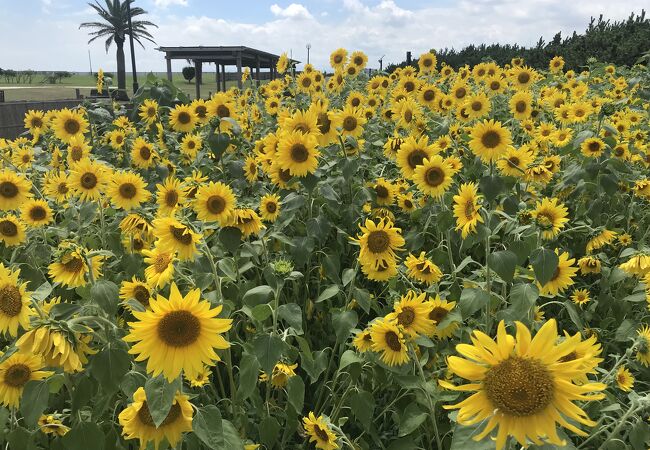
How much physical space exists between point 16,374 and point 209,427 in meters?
0.72

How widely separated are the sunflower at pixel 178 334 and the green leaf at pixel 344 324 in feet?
2.62

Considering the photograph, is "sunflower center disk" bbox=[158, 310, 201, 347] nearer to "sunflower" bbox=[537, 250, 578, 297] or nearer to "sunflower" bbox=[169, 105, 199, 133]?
"sunflower" bbox=[537, 250, 578, 297]

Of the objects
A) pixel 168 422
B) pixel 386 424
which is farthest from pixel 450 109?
pixel 168 422

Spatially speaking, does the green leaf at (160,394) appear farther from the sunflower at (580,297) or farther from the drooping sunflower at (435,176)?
the sunflower at (580,297)

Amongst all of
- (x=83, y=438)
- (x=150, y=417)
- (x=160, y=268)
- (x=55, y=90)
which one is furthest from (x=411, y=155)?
(x=55, y=90)

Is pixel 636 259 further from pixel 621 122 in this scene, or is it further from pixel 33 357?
pixel 621 122

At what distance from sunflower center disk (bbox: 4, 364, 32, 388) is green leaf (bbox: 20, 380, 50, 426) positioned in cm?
11

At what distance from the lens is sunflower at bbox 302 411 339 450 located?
175 cm

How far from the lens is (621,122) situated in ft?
15.4

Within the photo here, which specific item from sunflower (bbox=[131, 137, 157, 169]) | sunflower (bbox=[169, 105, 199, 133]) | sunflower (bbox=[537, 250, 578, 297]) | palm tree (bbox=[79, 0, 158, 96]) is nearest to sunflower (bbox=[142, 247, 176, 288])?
sunflower (bbox=[537, 250, 578, 297])

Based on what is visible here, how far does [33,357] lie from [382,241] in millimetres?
1413

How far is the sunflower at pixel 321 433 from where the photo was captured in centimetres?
175

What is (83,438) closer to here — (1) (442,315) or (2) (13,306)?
(2) (13,306)

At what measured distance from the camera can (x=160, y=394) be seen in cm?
132
